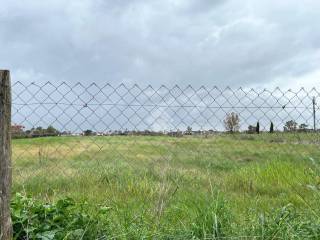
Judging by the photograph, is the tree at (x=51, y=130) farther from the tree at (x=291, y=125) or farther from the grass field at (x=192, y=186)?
the tree at (x=291, y=125)

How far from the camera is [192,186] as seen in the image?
22.9ft

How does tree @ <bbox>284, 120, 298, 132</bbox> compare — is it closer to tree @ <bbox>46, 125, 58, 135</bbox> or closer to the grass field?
the grass field

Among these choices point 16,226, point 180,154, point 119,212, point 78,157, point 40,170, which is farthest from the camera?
point 78,157

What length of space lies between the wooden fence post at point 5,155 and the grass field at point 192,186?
81 centimetres

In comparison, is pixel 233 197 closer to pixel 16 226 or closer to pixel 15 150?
pixel 16 226

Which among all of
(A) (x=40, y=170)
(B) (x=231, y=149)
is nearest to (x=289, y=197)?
(A) (x=40, y=170)

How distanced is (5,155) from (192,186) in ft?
11.6

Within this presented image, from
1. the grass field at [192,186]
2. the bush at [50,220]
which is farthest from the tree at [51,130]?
the bush at [50,220]

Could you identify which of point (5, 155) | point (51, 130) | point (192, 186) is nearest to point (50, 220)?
point (5, 155)

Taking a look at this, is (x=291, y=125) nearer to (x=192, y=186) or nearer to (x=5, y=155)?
(x=192, y=186)

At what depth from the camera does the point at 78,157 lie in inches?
514

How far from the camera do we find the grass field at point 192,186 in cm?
430

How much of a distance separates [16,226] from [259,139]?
10.9m

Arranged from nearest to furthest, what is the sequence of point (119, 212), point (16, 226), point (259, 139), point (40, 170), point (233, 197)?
point (16, 226) < point (119, 212) < point (233, 197) < point (40, 170) < point (259, 139)
